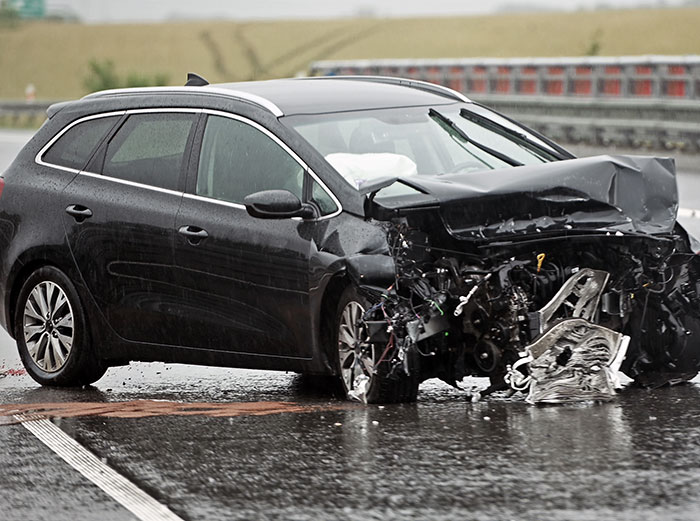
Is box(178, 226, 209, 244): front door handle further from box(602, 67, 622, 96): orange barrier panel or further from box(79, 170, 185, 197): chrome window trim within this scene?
box(602, 67, 622, 96): orange barrier panel

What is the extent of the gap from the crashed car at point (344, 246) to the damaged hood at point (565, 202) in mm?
10

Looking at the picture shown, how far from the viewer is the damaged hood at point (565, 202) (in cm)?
761

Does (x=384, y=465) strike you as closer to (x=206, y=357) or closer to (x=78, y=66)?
(x=206, y=357)

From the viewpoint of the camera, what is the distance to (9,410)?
327 inches

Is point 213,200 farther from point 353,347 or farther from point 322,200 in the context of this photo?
point 353,347

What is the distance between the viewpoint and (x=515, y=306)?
7680 mm

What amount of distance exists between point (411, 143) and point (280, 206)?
98 centimetres

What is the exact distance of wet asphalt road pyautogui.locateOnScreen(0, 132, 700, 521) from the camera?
5816mm

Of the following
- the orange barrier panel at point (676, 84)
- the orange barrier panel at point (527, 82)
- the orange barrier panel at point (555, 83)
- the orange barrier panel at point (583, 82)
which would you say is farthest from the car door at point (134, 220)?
the orange barrier panel at point (527, 82)

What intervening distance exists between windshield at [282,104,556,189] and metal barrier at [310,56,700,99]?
19235mm

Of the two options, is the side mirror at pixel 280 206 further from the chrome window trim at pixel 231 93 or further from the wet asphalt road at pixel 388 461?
the wet asphalt road at pixel 388 461

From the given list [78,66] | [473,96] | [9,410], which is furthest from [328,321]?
[78,66]

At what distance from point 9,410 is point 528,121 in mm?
23600

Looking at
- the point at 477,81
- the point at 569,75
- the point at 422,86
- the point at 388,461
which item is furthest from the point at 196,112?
the point at 477,81
